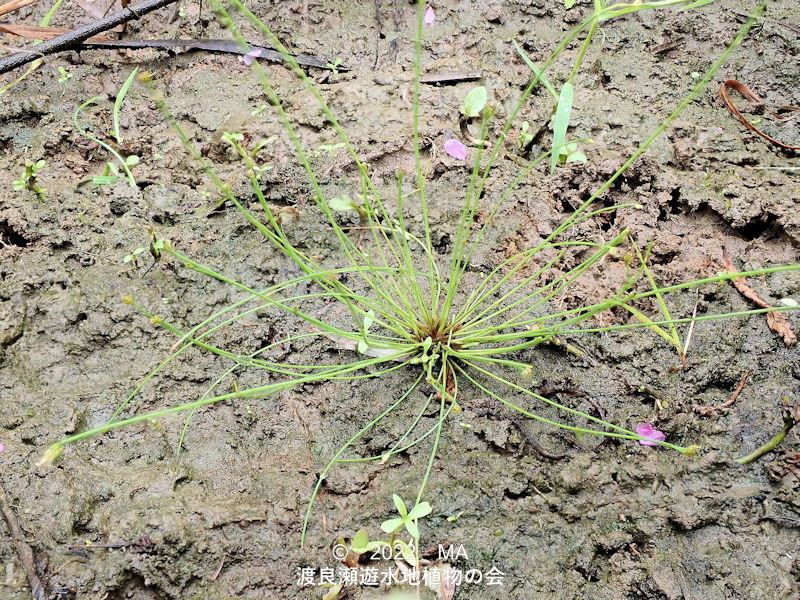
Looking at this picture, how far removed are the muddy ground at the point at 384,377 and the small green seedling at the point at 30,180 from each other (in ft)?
0.11

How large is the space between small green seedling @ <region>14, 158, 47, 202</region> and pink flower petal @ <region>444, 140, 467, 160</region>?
1408 millimetres

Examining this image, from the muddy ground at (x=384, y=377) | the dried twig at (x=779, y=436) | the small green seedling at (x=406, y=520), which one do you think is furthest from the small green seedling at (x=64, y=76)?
the dried twig at (x=779, y=436)

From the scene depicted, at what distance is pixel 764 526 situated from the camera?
1265 mm

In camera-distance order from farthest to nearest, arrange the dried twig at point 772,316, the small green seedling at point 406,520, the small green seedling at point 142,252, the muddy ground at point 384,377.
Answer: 1. the small green seedling at point 142,252
2. the dried twig at point 772,316
3. the muddy ground at point 384,377
4. the small green seedling at point 406,520

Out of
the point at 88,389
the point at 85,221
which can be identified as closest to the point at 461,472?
the point at 88,389

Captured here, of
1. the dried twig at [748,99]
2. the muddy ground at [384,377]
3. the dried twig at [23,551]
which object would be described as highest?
the dried twig at [748,99]

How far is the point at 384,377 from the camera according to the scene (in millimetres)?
1575

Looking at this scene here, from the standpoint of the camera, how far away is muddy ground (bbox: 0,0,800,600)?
128 cm

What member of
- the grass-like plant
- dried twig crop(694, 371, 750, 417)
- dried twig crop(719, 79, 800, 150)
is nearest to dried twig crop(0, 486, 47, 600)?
the grass-like plant

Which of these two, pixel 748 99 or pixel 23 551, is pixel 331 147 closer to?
pixel 23 551

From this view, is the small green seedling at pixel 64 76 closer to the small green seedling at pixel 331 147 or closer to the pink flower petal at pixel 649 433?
the small green seedling at pixel 331 147

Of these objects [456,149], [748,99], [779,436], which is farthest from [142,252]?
[748,99]

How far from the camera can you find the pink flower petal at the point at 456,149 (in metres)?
1.95

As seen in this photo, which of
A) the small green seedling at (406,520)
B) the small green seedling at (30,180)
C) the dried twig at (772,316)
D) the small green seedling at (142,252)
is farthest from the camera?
the small green seedling at (30,180)
